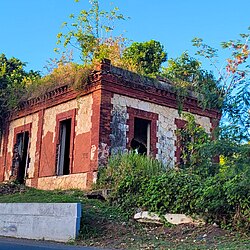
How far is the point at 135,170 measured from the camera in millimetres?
14047

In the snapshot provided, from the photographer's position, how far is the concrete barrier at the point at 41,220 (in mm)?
10703

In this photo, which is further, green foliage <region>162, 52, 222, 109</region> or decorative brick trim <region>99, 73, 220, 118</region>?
decorative brick trim <region>99, 73, 220, 118</region>

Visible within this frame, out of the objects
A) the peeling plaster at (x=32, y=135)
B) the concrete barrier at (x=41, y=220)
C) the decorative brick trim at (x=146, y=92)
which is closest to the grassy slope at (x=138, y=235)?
the concrete barrier at (x=41, y=220)

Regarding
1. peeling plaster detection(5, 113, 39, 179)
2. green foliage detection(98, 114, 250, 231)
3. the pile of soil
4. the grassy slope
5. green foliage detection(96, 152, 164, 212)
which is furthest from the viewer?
peeling plaster detection(5, 113, 39, 179)

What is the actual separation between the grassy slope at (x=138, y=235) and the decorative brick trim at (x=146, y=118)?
4.88 metres

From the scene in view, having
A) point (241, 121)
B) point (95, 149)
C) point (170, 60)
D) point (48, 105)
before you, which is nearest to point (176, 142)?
point (95, 149)

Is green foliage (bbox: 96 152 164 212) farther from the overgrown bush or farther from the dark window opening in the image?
the dark window opening

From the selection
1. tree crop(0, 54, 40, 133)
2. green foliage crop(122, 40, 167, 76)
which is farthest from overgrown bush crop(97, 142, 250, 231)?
green foliage crop(122, 40, 167, 76)

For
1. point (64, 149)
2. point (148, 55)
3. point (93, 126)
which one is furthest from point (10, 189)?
point (148, 55)

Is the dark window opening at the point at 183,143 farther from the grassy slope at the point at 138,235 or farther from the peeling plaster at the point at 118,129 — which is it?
the grassy slope at the point at 138,235

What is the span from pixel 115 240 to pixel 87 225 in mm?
1119

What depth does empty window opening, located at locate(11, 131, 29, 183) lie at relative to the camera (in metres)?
21.1

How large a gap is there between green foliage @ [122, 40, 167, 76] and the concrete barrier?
14.7 meters

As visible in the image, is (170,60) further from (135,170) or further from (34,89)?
(135,170)
